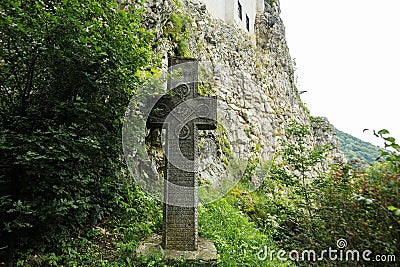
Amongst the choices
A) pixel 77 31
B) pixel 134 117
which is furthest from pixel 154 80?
pixel 77 31

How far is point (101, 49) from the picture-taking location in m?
4.07

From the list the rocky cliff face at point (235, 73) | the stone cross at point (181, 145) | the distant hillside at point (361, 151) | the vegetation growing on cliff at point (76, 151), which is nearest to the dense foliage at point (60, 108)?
the vegetation growing on cliff at point (76, 151)

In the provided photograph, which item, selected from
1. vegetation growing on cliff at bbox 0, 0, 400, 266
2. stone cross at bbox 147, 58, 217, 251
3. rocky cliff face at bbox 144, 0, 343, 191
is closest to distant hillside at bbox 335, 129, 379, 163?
vegetation growing on cliff at bbox 0, 0, 400, 266

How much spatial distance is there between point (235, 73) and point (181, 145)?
34.2 ft

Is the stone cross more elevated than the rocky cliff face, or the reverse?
the rocky cliff face

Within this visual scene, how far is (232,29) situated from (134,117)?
41.5ft

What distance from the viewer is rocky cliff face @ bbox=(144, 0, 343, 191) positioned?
9562 mm

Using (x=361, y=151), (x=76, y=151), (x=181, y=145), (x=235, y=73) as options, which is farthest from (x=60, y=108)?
(x=361, y=151)

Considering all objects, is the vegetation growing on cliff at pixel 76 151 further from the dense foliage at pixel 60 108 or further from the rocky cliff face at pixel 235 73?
the rocky cliff face at pixel 235 73

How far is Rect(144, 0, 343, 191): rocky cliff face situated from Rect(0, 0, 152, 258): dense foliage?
4.06 metres

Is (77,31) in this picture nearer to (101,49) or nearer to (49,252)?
(101,49)

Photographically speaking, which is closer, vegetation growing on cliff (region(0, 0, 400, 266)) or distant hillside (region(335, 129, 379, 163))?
vegetation growing on cliff (region(0, 0, 400, 266))

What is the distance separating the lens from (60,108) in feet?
12.9

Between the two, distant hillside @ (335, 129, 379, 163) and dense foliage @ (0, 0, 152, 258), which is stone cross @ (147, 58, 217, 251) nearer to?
dense foliage @ (0, 0, 152, 258)
